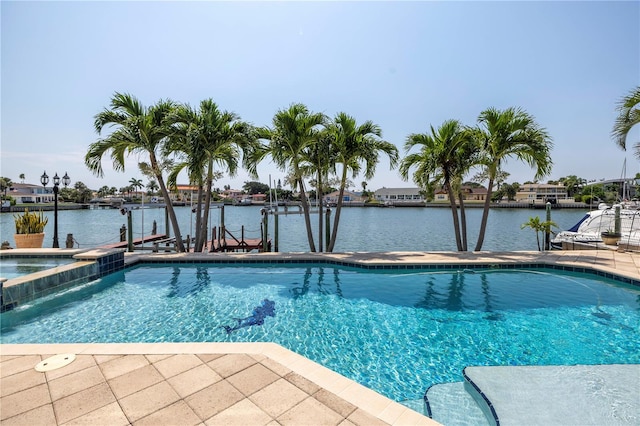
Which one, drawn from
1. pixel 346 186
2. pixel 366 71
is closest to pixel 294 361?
pixel 346 186

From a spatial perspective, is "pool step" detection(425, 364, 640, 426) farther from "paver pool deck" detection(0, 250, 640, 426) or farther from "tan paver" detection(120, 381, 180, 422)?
"tan paver" detection(120, 381, 180, 422)

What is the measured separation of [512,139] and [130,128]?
42.6 ft

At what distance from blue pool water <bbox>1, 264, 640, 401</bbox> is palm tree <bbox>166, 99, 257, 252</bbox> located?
151 inches

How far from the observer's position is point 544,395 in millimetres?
3443

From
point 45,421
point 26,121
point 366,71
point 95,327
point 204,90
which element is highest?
point 366,71

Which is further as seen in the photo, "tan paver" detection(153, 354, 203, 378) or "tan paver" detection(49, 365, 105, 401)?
"tan paver" detection(153, 354, 203, 378)

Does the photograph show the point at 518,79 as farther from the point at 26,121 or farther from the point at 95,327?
the point at 26,121

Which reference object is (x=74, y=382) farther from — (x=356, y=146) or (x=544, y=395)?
(x=356, y=146)

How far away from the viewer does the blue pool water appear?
4527 millimetres

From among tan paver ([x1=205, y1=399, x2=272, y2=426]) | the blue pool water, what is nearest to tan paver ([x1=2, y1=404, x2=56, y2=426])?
tan paver ([x1=205, y1=399, x2=272, y2=426])

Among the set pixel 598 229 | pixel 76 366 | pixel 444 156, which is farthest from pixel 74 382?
pixel 598 229

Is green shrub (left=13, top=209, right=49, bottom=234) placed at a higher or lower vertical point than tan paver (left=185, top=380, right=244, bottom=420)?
higher

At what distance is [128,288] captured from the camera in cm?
771

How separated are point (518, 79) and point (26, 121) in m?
17.3
